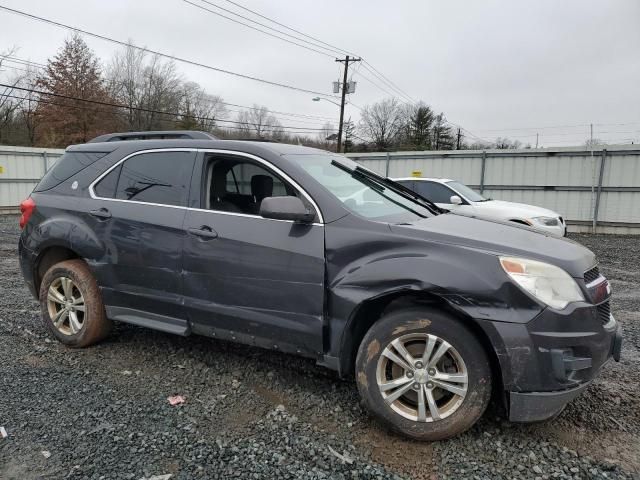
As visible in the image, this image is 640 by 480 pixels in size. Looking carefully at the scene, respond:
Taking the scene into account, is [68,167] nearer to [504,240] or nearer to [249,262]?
[249,262]

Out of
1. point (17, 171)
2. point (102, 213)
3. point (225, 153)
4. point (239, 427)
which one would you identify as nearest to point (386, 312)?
point (239, 427)

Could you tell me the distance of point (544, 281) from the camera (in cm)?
248

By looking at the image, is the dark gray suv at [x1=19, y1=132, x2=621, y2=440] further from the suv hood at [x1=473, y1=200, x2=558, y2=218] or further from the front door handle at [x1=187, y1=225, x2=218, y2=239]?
the suv hood at [x1=473, y1=200, x2=558, y2=218]

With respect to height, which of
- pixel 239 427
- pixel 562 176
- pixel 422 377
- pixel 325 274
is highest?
pixel 562 176

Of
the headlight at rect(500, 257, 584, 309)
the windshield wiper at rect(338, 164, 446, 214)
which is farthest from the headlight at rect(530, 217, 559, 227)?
the headlight at rect(500, 257, 584, 309)

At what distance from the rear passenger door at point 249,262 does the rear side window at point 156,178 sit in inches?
5.2

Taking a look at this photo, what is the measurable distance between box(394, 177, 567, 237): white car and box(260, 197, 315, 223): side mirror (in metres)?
6.16

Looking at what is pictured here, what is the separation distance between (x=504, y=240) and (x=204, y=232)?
2020 mm

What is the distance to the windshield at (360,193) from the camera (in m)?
3.11

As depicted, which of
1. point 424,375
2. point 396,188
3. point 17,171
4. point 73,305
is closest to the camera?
point 424,375

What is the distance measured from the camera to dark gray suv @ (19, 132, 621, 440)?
2480 mm

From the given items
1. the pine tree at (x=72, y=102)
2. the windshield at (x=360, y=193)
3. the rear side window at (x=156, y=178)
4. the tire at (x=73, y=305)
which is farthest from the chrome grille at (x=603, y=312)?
the pine tree at (x=72, y=102)

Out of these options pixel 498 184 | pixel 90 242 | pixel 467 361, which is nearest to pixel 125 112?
pixel 498 184

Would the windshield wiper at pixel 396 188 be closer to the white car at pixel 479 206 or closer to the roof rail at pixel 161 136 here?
the roof rail at pixel 161 136
